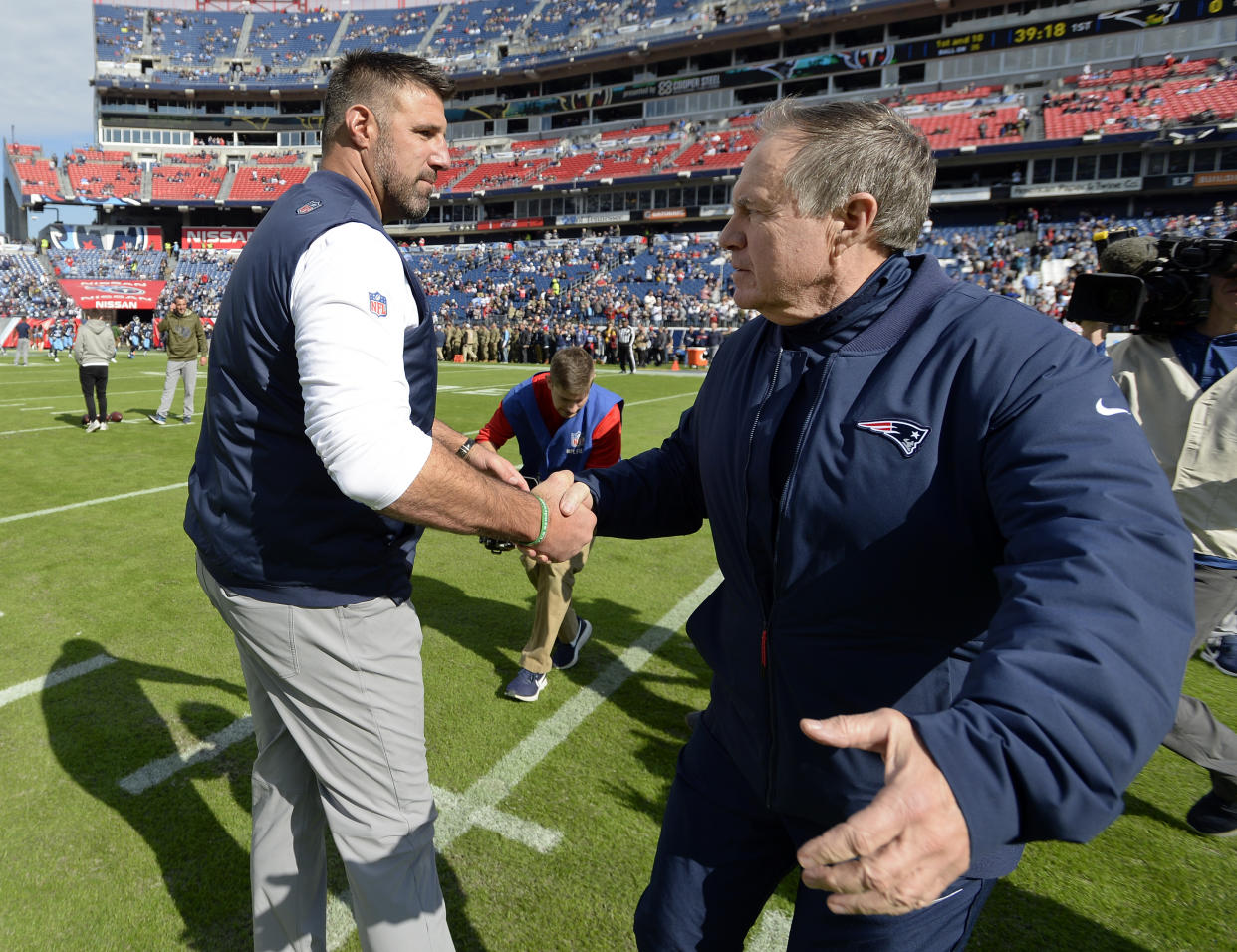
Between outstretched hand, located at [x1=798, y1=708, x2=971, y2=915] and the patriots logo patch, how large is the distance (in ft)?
2.00

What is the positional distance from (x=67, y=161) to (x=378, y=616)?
3332 inches

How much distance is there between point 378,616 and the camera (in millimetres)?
1997

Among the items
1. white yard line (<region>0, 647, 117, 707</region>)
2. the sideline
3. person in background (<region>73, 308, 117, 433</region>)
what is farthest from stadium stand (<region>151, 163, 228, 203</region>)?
white yard line (<region>0, 647, 117, 707</region>)

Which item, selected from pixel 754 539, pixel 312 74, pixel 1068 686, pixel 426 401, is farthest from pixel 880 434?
pixel 312 74

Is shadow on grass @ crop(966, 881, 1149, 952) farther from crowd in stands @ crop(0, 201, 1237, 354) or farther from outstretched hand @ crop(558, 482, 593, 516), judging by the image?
crowd in stands @ crop(0, 201, 1237, 354)

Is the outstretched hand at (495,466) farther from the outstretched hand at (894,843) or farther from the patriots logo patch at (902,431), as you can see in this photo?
the outstretched hand at (894,843)

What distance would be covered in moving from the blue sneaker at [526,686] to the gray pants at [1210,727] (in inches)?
110

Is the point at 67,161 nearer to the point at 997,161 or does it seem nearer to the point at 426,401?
the point at 997,161

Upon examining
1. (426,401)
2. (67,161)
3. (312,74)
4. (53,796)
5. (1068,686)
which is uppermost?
(312,74)

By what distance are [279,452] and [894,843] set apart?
1575mm

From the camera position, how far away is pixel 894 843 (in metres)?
0.77

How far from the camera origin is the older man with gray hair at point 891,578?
81 centimetres

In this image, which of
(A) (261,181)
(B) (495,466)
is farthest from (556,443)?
(A) (261,181)

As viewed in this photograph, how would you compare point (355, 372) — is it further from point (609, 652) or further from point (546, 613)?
point (609, 652)
